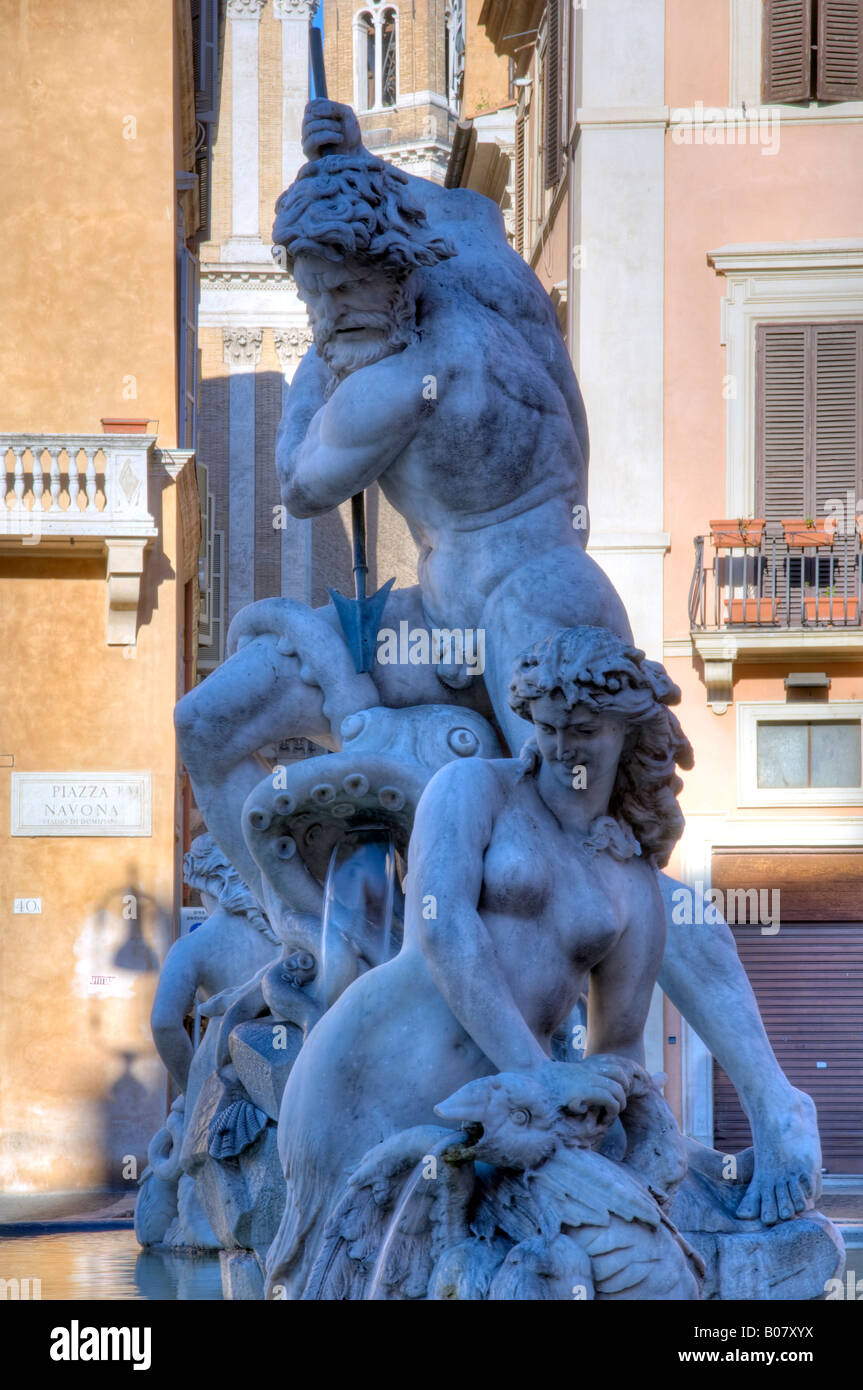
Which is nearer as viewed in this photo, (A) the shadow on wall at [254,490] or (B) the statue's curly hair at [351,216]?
(B) the statue's curly hair at [351,216]

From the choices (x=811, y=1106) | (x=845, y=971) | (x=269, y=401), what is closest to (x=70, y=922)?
(x=845, y=971)

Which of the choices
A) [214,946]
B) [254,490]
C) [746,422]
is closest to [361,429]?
[214,946]

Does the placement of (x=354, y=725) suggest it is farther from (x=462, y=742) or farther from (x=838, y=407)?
(x=838, y=407)

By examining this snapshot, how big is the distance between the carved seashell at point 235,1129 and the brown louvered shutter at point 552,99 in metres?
15.9

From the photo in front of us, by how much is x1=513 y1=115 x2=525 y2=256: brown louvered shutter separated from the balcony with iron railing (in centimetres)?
770

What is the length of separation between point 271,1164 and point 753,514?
13.8 m

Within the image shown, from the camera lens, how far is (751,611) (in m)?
17.7

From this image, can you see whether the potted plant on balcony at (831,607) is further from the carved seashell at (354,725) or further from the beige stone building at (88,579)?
the carved seashell at (354,725)

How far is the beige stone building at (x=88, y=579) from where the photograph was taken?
1684 cm

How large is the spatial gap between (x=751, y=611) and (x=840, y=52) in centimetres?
507

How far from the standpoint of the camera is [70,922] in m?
17.0

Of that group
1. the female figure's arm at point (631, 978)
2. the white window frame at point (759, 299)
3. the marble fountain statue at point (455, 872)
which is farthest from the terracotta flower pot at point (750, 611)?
the female figure's arm at point (631, 978)

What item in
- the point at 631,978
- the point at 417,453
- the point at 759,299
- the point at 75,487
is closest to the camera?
the point at 631,978
